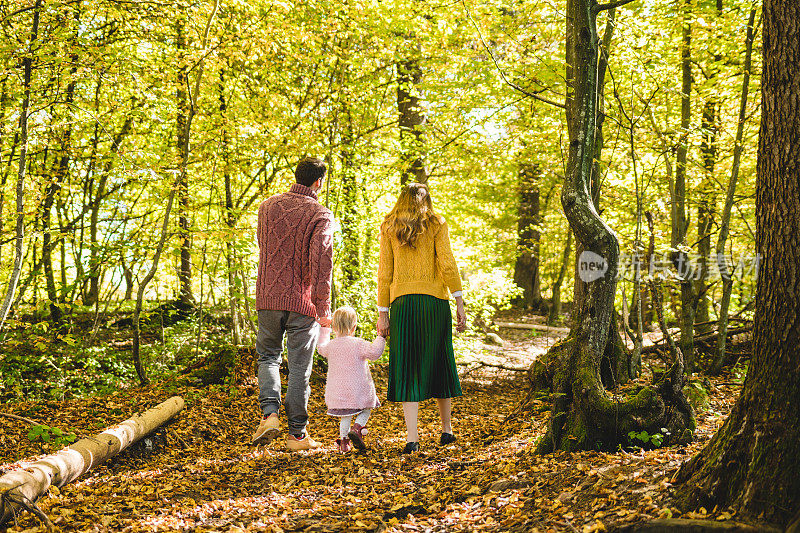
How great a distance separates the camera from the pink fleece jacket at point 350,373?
478cm

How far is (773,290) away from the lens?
2398 mm

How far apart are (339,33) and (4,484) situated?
6.92 m

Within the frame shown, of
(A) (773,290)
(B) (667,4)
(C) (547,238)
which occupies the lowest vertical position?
(A) (773,290)

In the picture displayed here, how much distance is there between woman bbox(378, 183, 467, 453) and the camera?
4.71m

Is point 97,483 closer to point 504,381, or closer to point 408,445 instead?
point 408,445

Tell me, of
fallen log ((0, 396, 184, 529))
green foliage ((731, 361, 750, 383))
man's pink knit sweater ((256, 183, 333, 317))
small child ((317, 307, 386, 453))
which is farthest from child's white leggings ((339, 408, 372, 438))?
green foliage ((731, 361, 750, 383))

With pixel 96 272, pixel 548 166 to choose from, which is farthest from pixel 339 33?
pixel 548 166

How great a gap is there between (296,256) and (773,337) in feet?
11.8

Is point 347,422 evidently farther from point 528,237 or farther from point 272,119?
point 528,237

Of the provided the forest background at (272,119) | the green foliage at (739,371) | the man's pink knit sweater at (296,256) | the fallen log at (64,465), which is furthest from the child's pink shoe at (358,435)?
the green foliage at (739,371)

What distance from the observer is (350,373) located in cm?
481

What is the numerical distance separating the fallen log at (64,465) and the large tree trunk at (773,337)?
3.32 m

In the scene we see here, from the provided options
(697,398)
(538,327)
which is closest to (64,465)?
(697,398)

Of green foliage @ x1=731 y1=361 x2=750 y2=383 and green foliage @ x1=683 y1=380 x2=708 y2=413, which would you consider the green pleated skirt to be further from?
green foliage @ x1=731 y1=361 x2=750 y2=383
